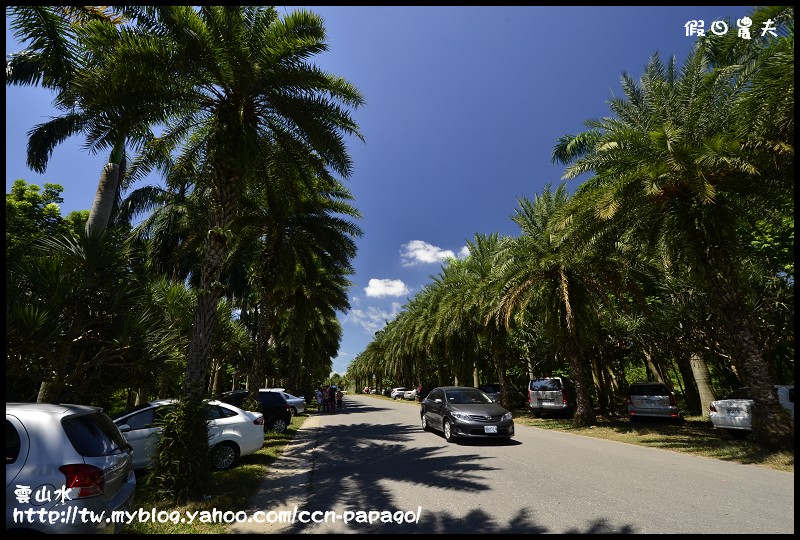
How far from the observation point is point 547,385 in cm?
1706

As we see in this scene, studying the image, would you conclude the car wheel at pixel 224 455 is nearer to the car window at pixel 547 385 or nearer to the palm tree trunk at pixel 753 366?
the palm tree trunk at pixel 753 366

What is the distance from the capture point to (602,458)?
27.7ft

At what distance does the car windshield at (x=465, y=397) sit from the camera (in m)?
11.5

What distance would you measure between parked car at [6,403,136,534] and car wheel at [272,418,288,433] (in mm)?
10336

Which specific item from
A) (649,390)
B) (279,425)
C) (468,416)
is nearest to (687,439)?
(649,390)

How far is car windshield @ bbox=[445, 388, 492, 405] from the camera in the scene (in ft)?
37.7

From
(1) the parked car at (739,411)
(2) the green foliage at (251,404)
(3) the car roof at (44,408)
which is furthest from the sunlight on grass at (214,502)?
(1) the parked car at (739,411)

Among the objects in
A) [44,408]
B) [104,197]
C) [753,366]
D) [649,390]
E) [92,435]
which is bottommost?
[649,390]

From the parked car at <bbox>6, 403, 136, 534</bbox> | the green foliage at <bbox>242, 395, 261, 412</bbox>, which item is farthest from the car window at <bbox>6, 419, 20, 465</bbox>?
the green foliage at <bbox>242, 395, 261, 412</bbox>

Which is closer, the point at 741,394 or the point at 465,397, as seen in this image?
the point at 741,394

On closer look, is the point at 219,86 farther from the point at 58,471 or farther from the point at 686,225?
the point at 686,225

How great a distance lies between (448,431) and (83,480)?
29.8 feet

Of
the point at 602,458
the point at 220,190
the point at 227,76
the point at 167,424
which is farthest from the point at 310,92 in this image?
the point at 602,458

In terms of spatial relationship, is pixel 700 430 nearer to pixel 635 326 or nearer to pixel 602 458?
pixel 635 326
